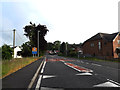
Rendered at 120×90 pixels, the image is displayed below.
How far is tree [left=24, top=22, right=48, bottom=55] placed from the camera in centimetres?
3959

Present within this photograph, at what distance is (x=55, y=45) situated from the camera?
138 meters

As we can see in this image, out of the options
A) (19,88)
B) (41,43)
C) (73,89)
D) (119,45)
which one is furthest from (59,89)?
(119,45)

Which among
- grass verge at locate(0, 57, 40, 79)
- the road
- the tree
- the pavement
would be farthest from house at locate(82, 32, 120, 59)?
the pavement

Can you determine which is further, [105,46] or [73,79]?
[105,46]

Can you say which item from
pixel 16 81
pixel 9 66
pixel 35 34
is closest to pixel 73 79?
pixel 16 81

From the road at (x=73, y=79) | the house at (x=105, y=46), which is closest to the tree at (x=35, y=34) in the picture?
the house at (x=105, y=46)

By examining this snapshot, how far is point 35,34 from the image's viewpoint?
41.3 m

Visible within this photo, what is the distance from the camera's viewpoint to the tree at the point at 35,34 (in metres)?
39.6

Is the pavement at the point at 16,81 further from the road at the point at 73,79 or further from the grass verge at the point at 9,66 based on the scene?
the grass verge at the point at 9,66

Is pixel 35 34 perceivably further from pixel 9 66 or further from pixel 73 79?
pixel 73 79

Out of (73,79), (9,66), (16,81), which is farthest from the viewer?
(9,66)

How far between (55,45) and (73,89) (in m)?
134

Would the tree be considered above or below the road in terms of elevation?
above

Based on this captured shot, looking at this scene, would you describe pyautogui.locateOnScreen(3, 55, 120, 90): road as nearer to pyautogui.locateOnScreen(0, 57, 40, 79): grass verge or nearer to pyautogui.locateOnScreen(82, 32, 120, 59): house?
pyautogui.locateOnScreen(0, 57, 40, 79): grass verge
